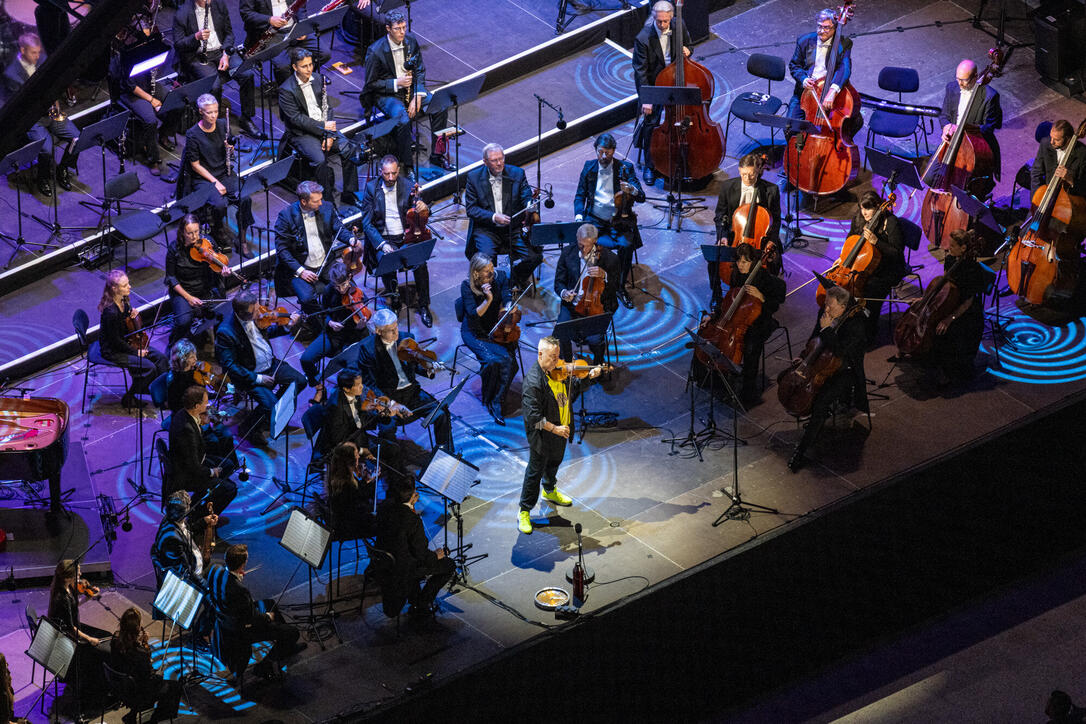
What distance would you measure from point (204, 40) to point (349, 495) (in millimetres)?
5306

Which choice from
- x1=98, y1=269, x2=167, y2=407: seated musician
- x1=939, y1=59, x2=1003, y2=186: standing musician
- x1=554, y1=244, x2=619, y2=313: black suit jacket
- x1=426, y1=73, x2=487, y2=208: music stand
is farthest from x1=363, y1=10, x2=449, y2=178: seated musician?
x1=939, y1=59, x2=1003, y2=186: standing musician

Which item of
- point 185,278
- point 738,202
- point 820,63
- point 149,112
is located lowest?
point 185,278

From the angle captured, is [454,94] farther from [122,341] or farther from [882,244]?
[882,244]

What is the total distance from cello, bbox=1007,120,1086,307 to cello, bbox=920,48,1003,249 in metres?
0.55

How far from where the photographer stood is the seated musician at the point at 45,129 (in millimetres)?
13438

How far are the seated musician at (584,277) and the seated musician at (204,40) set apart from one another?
12.0ft

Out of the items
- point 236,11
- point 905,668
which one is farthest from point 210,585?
point 236,11

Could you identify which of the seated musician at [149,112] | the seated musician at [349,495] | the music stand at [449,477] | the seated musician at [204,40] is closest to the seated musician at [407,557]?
the music stand at [449,477]

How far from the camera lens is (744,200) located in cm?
1288

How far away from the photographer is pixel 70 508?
37.8 ft

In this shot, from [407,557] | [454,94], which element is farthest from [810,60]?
[407,557]

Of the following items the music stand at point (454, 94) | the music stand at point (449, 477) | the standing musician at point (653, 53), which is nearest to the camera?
the music stand at point (449, 477)

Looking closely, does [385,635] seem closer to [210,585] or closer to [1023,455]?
[210,585]

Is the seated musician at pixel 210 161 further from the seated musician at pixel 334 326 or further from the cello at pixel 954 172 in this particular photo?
the cello at pixel 954 172
